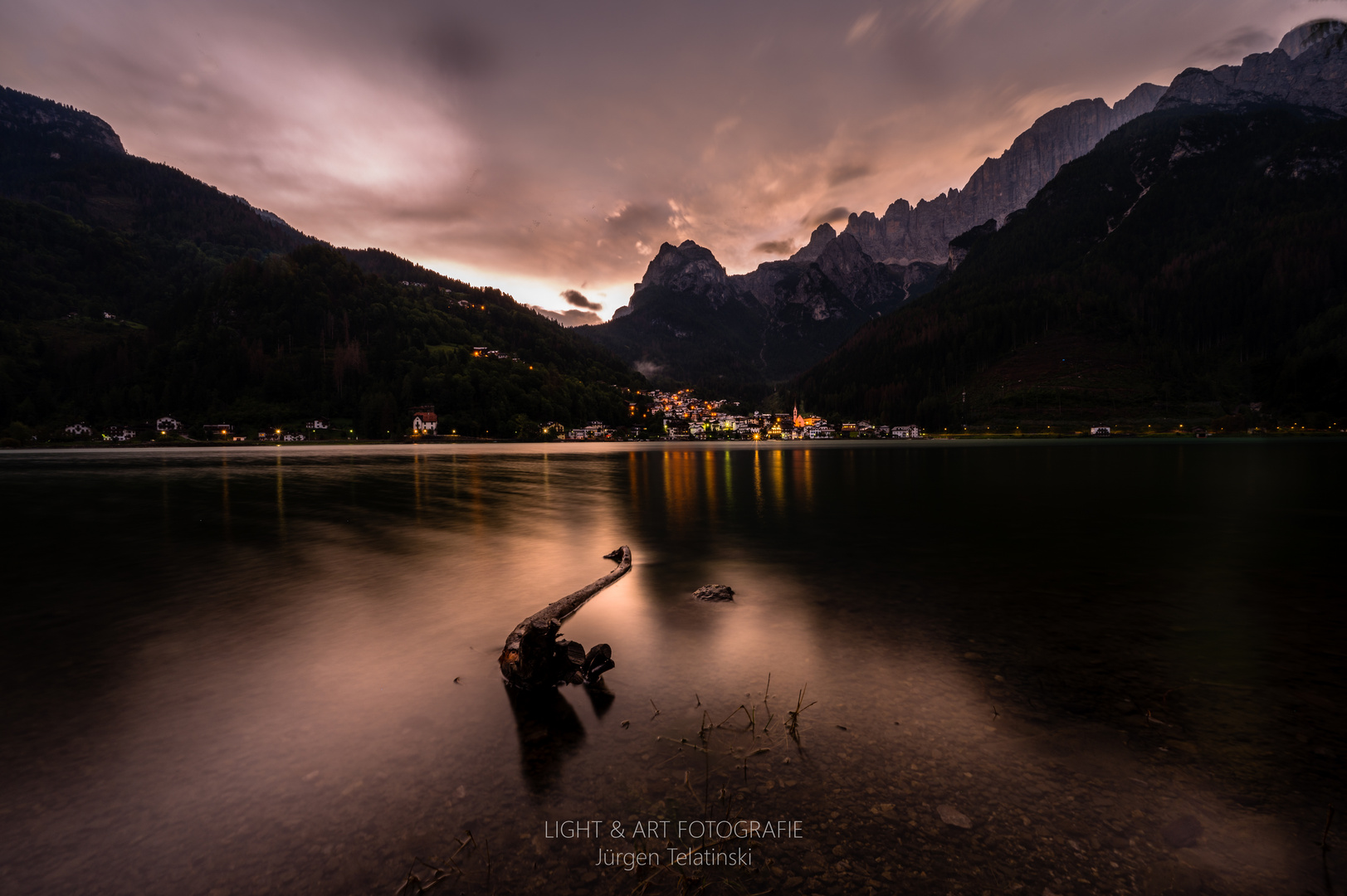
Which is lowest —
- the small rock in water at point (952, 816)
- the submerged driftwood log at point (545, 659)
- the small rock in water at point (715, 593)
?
the small rock in water at point (715, 593)

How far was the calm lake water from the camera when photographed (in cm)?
543

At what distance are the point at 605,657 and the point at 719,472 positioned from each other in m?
69.5

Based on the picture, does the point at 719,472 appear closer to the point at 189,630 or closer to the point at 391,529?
the point at 391,529

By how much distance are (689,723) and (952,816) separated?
372 centimetres

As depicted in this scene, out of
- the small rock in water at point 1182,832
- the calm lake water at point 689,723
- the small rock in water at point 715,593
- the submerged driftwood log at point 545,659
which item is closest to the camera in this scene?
the calm lake water at point 689,723

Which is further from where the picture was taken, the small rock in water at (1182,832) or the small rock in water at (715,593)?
the small rock in water at (715,593)

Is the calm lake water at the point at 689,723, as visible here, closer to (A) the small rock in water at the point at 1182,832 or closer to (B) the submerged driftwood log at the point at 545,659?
(A) the small rock in water at the point at 1182,832

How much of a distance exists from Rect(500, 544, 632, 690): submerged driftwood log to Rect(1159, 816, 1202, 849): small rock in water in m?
7.84

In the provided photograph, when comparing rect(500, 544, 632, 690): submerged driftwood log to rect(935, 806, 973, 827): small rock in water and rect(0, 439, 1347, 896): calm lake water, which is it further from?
rect(935, 806, 973, 827): small rock in water

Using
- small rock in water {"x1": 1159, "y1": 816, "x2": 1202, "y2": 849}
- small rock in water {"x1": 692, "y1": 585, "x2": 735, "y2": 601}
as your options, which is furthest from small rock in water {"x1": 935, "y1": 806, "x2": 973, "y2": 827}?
small rock in water {"x1": 692, "y1": 585, "x2": 735, "y2": 601}

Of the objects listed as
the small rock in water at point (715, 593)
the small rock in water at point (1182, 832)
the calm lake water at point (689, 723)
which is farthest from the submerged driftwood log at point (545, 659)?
the small rock in water at point (1182, 832)

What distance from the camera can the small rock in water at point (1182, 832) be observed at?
554 cm

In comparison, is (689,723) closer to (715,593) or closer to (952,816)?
(952,816)

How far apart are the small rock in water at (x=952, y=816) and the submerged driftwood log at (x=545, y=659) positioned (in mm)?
5856
